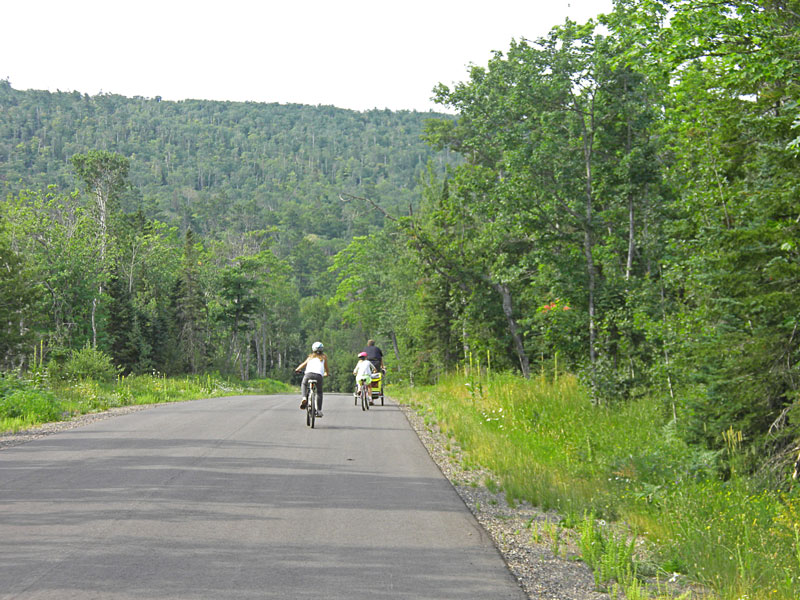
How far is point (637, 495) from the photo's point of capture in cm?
912

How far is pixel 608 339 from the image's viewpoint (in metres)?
20.7

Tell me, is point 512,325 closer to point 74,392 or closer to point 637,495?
point 74,392

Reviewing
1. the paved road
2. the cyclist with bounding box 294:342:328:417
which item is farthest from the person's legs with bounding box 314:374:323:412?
the paved road

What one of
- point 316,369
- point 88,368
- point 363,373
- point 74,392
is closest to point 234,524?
point 316,369

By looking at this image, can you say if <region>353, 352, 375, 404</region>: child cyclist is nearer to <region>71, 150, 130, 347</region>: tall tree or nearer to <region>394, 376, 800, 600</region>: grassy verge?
<region>394, 376, 800, 600</region>: grassy verge

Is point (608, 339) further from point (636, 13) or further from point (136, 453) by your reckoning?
point (136, 453)

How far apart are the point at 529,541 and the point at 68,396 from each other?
2011cm

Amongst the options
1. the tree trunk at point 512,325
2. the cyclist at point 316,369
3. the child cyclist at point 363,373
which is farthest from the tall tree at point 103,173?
the cyclist at point 316,369

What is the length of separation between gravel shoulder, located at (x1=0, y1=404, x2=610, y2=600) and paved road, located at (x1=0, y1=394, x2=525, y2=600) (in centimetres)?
20

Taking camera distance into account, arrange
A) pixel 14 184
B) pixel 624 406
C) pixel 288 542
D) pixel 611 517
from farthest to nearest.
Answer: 1. pixel 14 184
2. pixel 624 406
3. pixel 611 517
4. pixel 288 542

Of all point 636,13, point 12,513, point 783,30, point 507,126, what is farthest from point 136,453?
point 507,126

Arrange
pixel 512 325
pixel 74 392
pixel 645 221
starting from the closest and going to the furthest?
pixel 645 221 → pixel 74 392 → pixel 512 325

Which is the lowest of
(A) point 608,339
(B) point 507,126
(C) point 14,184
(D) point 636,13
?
(A) point 608,339

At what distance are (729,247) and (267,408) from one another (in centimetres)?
1648
